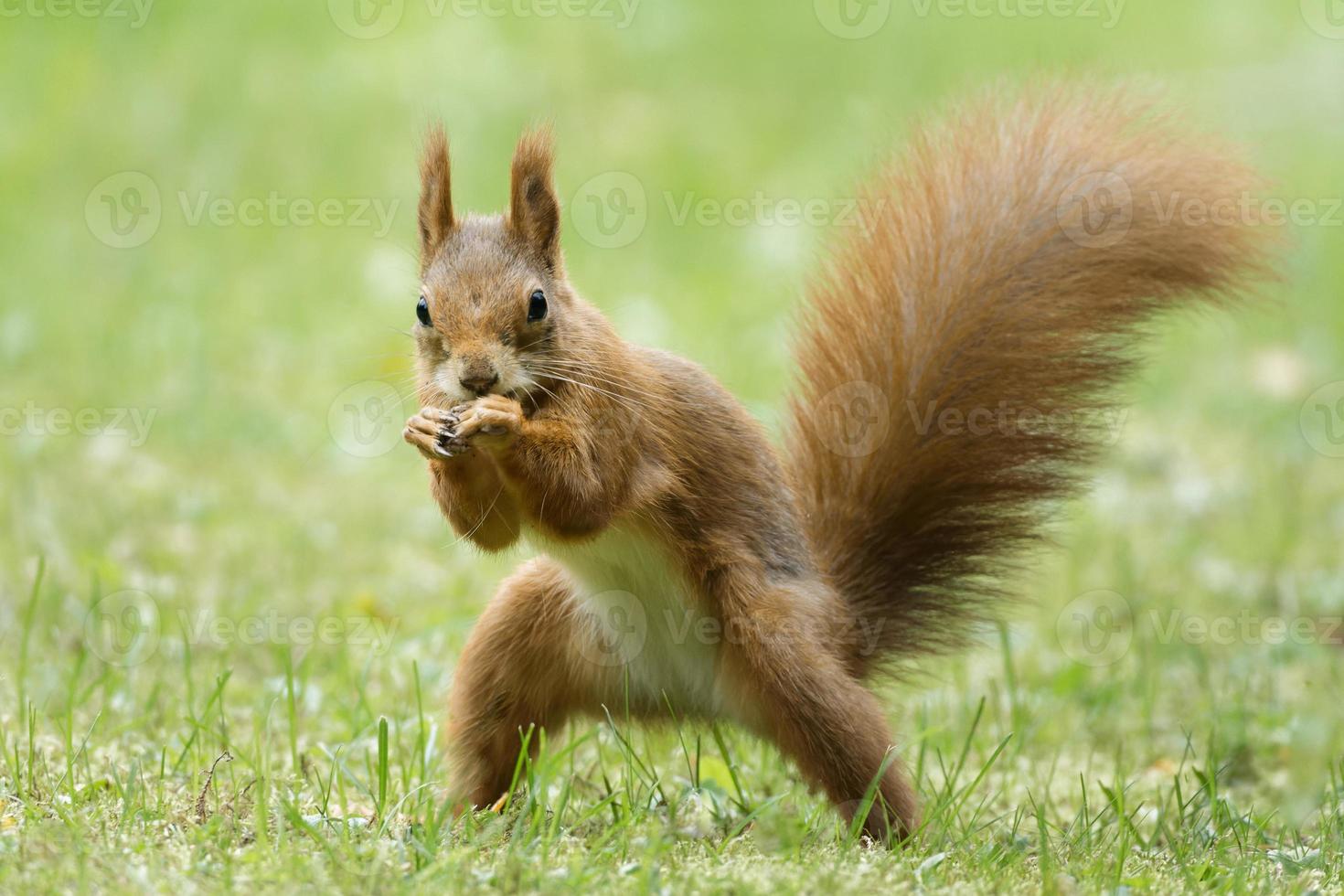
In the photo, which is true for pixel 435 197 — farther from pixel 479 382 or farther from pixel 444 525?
pixel 444 525

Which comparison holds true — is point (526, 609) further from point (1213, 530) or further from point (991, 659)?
point (1213, 530)

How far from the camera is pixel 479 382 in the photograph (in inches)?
89.6

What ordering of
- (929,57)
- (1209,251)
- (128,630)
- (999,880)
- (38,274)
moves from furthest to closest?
(929,57) → (38,274) → (128,630) → (1209,251) → (999,880)

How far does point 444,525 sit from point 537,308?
261 centimetres

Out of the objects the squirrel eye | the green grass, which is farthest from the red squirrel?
the green grass

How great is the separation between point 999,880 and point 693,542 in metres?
0.73

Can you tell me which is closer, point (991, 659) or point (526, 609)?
point (526, 609)

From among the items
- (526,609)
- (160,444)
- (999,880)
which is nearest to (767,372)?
(160,444)

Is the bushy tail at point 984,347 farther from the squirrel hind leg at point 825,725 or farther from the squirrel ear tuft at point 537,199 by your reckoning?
the squirrel ear tuft at point 537,199

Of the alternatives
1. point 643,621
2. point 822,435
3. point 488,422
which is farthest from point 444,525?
point 488,422

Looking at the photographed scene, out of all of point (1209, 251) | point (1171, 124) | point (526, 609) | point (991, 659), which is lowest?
point (991, 659)

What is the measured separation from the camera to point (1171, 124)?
9.59 ft

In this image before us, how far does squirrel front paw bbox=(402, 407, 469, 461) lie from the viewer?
7.25ft

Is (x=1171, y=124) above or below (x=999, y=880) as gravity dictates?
above
